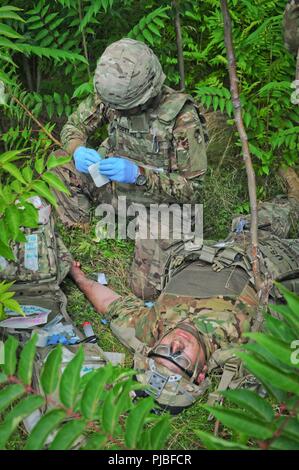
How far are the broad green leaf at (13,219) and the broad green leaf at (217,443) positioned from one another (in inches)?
42.0

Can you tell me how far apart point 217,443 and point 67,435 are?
399 millimetres

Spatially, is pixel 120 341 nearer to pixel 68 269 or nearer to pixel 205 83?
pixel 68 269

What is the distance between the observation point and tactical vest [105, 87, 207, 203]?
14.9 feet

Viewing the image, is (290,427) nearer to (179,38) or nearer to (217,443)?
(217,443)

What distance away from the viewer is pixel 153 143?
4625mm

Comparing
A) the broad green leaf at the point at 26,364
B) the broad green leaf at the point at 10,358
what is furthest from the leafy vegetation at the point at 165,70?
the broad green leaf at the point at 26,364

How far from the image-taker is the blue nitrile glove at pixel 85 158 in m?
4.61

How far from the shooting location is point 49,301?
12.9ft

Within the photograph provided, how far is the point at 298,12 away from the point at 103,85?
129 centimetres

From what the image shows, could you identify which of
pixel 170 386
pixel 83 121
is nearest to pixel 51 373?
pixel 170 386

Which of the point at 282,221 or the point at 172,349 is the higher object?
the point at 282,221

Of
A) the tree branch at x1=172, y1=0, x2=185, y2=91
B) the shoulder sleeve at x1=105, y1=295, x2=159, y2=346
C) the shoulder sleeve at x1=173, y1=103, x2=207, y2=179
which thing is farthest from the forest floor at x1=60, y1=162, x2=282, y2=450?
the tree branch at x1=172, y1=0, x2=185, y2=91

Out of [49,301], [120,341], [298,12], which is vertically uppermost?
[298,12]
